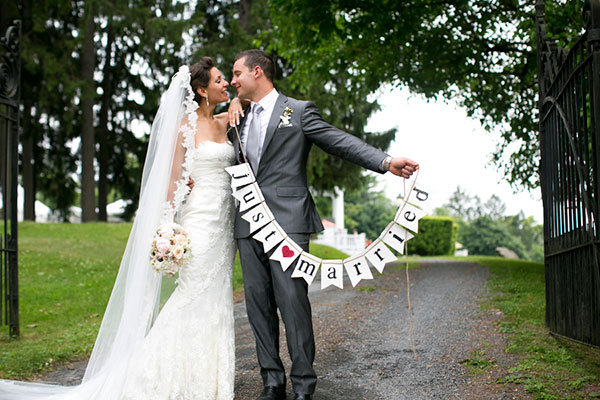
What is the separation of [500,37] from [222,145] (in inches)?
412

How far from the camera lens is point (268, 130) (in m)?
4.09

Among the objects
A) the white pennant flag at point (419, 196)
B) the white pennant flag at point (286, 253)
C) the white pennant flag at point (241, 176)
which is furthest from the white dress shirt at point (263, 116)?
the white pennant flag at point (419, 196)

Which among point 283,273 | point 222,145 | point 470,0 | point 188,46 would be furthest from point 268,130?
point 188,46

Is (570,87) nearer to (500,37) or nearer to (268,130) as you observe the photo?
(268,130)

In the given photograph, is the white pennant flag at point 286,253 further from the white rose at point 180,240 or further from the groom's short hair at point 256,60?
the groom's short hair at point 256,60

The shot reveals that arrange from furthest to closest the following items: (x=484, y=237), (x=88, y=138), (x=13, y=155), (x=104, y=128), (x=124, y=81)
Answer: (x=484, y=237) < (x=124, y=81) < (x=104, y=128) < (x=88, y=138) < (x=13, y=155)

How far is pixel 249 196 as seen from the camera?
409 cm

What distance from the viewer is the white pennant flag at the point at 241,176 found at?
4.11 meters

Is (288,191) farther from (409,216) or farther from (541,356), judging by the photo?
(541,356)

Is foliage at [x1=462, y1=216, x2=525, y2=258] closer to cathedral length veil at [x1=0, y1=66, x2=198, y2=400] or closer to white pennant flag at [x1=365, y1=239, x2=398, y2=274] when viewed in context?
white pennant flag at [x1=365, y1=239, x2=398, y2=274]

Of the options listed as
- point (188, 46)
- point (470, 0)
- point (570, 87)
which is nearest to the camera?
point (570, 87)

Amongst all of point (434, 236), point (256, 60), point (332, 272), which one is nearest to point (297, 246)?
point (332, 272)

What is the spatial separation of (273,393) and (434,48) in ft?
32.6

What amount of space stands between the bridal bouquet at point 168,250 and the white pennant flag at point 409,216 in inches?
60.1
